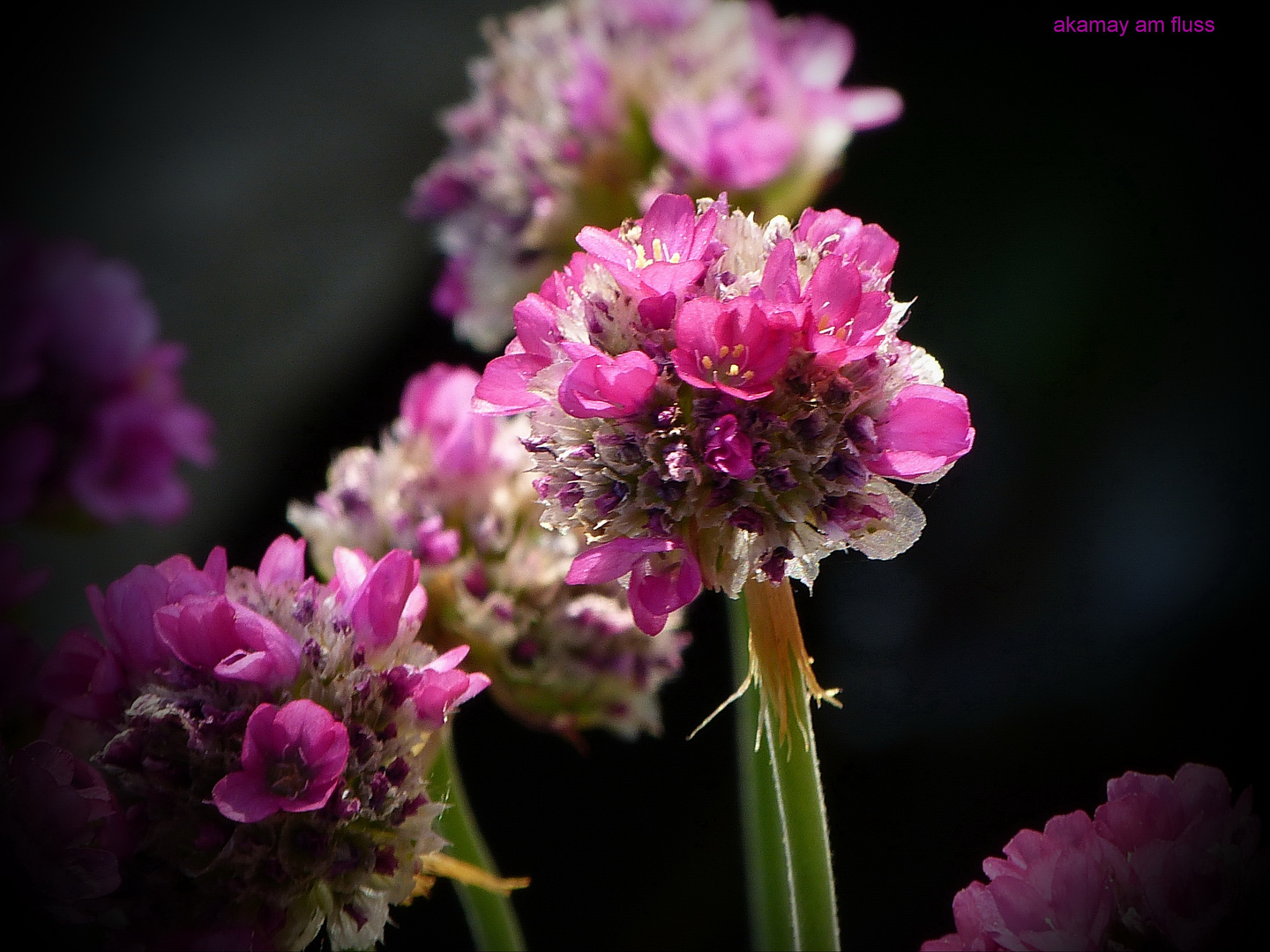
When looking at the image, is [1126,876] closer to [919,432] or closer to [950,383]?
[919,432]

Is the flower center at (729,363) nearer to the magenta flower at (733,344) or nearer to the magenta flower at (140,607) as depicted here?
the magenta flower at (733,344)

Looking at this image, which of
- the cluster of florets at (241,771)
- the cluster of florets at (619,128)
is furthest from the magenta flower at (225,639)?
the cluster of florets at (619,128)

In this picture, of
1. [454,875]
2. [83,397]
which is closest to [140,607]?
[454,875]

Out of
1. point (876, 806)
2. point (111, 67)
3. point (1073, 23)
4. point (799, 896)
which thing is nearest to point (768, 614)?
point (799, 896)

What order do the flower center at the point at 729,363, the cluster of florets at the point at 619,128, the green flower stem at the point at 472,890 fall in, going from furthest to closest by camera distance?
the cluster of florets at the point at 619,128, the green flower stem at the point at 472,890, the flower center at the point at 729,363

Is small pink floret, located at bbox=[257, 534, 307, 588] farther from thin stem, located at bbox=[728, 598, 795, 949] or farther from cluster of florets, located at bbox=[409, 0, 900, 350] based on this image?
cluster of florets, located at bbox=[409, 0, 900, 350]
